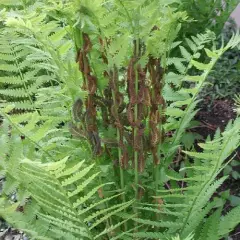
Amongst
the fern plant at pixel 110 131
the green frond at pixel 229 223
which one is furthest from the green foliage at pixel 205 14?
the green frond at pixel 229 223

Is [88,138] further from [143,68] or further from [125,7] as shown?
[125,7]

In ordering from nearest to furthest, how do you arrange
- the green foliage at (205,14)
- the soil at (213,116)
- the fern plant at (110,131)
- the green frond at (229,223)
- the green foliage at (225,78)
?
the fern plant at (110,131) < the green frond at (229,223) < the soil at (213,116) < the green foliage at (205,14) < the green foliage at (225,78)

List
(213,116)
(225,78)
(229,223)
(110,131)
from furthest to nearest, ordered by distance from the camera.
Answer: (225,78)
(213,116)
(229,223)
(110,131)

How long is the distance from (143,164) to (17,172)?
42cm

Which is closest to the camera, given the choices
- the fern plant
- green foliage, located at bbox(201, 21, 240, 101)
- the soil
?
the fern plant

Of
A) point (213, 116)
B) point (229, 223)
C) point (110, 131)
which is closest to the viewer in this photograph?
point (110, 131)

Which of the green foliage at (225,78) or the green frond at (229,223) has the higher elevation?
the green foliage at (225,78)

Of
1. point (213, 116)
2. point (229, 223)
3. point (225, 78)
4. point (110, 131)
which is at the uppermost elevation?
point (225, 78)

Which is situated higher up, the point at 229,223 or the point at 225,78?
the point at 225,78

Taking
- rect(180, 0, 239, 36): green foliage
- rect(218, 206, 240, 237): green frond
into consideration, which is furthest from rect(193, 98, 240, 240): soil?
rect(218, 206, 240, 237): green frond

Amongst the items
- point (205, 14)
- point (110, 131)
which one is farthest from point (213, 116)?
point (110, 131)

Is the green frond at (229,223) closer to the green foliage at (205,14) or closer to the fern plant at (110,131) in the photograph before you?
the fern plant at (110,131)

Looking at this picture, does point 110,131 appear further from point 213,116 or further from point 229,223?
point 213,116

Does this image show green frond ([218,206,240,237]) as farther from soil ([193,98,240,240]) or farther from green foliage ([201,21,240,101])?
green foliage ([201,21,240,101])
